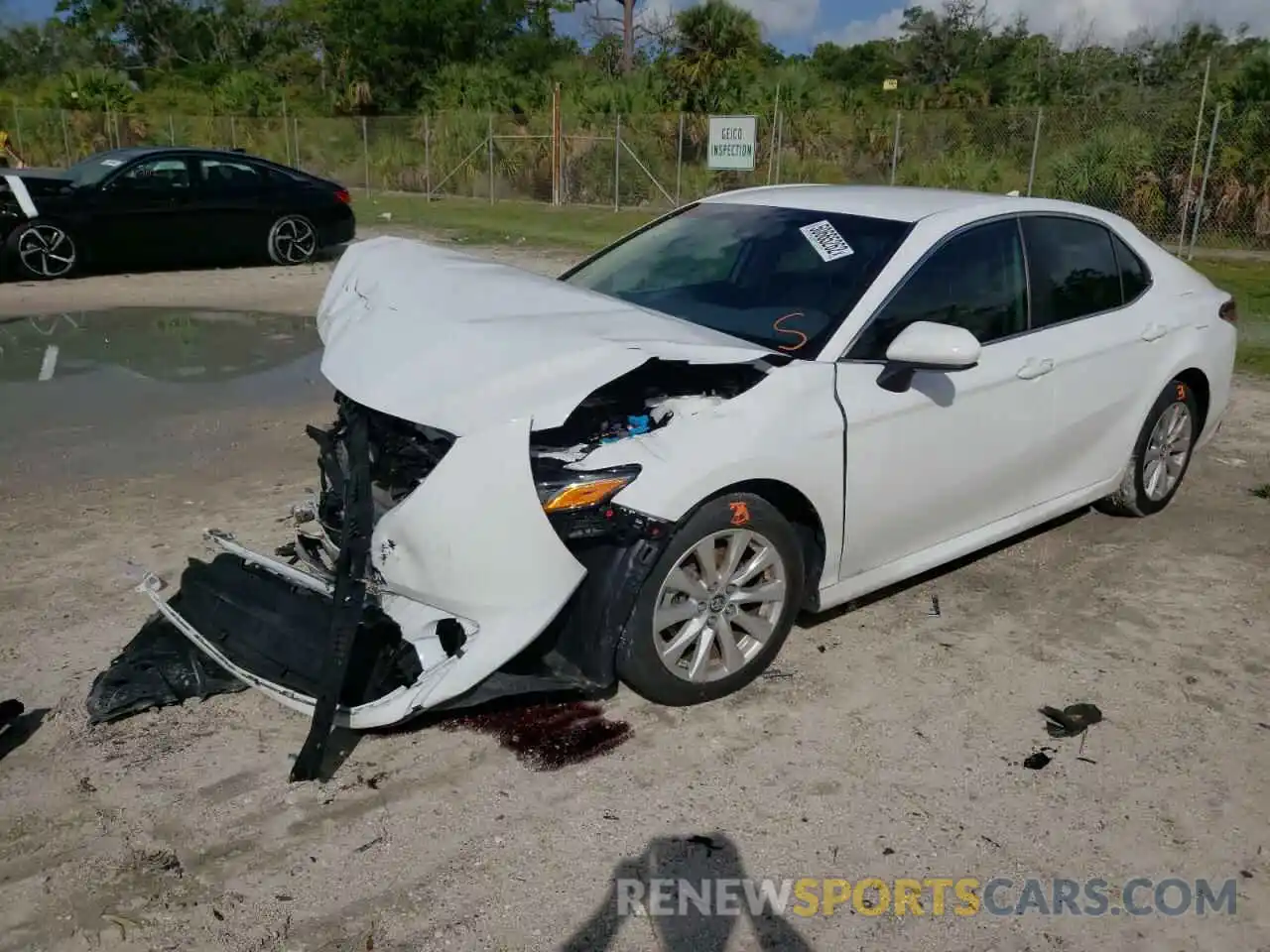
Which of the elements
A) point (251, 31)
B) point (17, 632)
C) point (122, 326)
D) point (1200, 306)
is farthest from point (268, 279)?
point (251, 31)

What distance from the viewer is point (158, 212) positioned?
493 inches

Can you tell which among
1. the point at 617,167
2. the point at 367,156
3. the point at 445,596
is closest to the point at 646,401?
the point at 445,596

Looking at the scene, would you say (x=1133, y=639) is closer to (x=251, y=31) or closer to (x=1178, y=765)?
(x=1178, y=765)

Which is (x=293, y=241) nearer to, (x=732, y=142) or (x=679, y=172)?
(x=732, y=142)

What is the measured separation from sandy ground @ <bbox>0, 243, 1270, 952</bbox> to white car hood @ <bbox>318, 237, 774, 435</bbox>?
42.1 inches

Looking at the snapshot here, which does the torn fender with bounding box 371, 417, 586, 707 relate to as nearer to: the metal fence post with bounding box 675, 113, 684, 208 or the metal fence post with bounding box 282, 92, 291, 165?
the metal fence post with bounding box 675, 113, 684, 208

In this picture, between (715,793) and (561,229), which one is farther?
(561,229)

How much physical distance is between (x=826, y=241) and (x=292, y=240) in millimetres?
11021

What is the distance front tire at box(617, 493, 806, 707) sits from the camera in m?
3.36

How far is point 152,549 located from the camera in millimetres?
4781

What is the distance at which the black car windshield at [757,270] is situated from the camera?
12.9ft

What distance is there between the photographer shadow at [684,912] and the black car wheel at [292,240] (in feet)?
40.2

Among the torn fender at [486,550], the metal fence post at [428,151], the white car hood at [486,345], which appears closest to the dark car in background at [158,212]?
the white car hood at [486,345]

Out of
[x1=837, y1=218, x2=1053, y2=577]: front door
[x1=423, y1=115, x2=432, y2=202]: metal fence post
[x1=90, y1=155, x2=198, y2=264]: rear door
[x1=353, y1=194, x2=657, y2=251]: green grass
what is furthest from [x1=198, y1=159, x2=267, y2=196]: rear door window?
Answer: [x1=423, y1=115, x2=432, y2=202]: metal fence post
